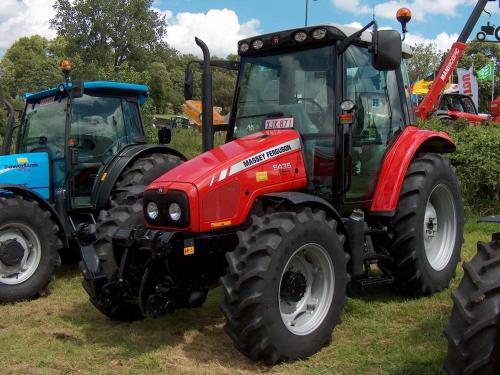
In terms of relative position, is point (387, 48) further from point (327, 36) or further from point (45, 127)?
point (45, 127)

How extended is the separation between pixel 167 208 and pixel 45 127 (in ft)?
11.8

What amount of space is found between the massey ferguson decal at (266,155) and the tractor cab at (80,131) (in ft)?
9.73

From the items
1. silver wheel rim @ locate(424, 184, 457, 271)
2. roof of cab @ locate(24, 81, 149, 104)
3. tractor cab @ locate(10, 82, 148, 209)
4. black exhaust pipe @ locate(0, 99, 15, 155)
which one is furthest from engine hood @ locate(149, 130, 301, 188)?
black exhaust pipe @ locate(0, 99, 15, 155)

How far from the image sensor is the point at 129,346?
416 cm

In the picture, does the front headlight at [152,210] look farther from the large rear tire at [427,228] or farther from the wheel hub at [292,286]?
the large rear tire at [427,228]

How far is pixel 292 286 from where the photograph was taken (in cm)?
388

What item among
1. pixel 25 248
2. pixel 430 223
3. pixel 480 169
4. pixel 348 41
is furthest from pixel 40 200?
pixel 480 169

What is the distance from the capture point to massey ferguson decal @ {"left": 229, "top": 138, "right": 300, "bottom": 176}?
4.01m

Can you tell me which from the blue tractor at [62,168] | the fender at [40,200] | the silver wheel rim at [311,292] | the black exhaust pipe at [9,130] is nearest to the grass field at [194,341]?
the silver wheel rim at [311,292]

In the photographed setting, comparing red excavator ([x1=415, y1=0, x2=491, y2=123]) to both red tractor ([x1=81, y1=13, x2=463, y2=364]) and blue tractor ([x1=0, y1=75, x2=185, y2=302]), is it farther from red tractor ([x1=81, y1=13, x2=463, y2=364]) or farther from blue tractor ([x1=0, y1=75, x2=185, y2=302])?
blue tractor ([x1=0, y1=75, x2=185, y2=302])

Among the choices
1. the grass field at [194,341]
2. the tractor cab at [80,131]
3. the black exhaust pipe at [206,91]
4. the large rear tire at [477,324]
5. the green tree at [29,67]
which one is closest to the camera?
the large rear tire at [477,324]

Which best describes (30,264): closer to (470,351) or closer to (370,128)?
(370,128)

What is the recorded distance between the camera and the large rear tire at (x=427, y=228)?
480 centimetres

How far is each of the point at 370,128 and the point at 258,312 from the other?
7.08 feet
